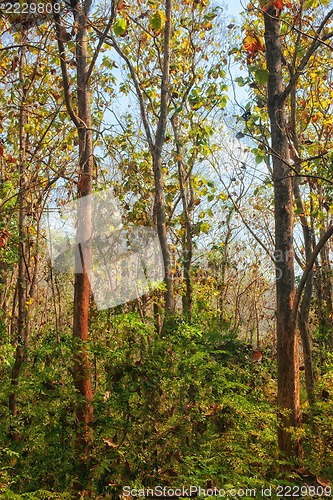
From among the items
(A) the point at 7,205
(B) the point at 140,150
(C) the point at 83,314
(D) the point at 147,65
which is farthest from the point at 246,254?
(C) the point at 83,314

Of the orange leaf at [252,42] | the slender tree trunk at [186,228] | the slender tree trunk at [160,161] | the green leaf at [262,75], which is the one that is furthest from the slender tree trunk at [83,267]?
the slender tree trunk at [186,228]

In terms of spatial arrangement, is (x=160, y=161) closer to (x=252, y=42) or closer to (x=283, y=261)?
(x=252, y=42)

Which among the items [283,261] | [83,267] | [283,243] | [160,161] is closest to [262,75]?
[283,243]

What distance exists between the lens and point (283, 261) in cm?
409

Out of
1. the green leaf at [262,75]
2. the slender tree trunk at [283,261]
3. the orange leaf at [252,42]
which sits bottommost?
the slender tree trunk at [283,261]

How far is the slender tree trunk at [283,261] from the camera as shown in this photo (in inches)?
159

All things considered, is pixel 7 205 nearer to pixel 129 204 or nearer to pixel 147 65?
pixel 129 204

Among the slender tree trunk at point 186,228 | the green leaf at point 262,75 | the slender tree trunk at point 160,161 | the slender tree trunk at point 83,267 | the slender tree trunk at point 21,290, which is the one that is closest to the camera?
the green leaf at point 262,75

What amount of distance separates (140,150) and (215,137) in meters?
1.61

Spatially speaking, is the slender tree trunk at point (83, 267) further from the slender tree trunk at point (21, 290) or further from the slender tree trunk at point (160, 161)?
the slender tree trunk at point (160, 161)

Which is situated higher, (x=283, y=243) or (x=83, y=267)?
(x=283, y=243)

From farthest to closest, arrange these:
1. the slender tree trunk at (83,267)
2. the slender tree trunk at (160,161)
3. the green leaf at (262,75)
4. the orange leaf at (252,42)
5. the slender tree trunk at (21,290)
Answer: the slender tree trunk at (160,161), the slender tree trunk at (21,290), the slender tree trunk at (83,267), the orange leaf at (252,42), the green leaf at (262,75)

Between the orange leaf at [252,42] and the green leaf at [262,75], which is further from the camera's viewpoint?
the orange leaf at [252,42]

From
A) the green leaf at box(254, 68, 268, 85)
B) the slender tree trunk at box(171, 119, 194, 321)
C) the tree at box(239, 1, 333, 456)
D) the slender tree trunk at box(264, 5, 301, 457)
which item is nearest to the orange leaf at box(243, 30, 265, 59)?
the tree at box(239, 1, 333, 456)
